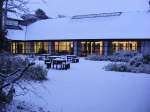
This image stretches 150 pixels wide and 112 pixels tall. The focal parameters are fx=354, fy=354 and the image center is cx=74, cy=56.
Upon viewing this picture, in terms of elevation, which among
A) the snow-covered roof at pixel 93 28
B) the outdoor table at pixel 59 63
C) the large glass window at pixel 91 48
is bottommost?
the outdoor table at pixel 59 63

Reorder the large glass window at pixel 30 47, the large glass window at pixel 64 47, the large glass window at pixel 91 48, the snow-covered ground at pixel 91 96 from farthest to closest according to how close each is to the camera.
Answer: the large glass window at pixel 30 47 → the large glass window at pixel 64 47 → the large glass window at pixel 91 48 → the snow-covered ground at pixel 91 96

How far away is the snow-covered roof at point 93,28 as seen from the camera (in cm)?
3769

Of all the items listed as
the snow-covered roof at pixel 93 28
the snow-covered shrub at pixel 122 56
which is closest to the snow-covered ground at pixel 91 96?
the snow-covered shrub at pixel 122 56

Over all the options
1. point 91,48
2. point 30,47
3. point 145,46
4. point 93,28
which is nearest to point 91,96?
point 145,46

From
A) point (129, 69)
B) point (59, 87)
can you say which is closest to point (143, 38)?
point (129, 69)

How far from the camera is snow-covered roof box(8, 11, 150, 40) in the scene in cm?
3769

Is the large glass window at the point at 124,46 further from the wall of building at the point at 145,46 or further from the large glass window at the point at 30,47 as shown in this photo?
the large glass window at the point at 30,47

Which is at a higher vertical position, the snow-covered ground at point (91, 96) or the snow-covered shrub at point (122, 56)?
the snow-covered shrub at point (122, 56)

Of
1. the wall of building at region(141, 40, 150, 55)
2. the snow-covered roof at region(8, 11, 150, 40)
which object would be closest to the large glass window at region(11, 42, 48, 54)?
the snow-covered roof at region(8, 11, 150, 40)

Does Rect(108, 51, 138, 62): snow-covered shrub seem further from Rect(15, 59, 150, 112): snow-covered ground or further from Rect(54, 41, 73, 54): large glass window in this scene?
Rect(15, 59, 150, 112): snow-covered ground

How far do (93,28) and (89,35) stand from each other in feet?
4.94

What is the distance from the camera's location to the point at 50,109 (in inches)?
371

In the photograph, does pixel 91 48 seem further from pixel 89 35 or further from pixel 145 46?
pixel 145 46

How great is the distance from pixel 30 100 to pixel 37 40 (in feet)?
107
